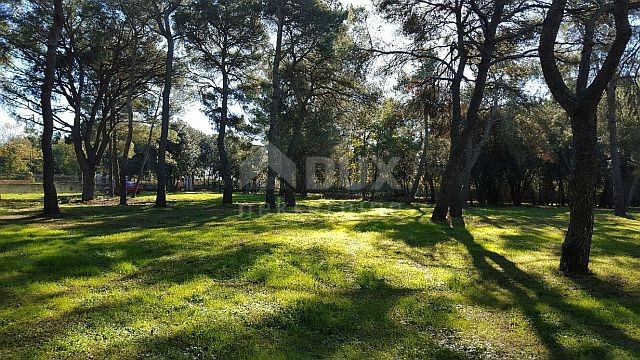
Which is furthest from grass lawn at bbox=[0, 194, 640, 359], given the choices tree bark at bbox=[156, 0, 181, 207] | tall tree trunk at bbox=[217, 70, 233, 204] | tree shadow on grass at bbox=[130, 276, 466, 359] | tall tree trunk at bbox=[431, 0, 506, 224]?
tall tree trunk at bbox=[217, 70, 233, 204]

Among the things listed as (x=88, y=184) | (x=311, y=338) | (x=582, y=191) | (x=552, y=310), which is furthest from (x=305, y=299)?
(x=88, y=184)

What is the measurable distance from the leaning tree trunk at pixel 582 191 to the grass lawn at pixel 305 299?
0.41m

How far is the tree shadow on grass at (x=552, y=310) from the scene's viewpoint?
157 inches

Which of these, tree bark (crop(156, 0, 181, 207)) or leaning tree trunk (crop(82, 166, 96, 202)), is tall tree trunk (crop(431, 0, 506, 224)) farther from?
leaning tree trunk (crop(82, 166, 96, 202))

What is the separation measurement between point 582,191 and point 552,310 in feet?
8.64

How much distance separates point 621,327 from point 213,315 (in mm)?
4364

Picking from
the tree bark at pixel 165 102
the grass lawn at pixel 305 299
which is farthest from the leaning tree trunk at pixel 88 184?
the grass lawn at pixel 305 299

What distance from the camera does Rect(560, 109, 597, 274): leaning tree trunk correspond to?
679 cm

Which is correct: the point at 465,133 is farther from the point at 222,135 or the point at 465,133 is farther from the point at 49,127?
the point at 222,135

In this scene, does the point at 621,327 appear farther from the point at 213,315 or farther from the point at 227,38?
the point at 227,38

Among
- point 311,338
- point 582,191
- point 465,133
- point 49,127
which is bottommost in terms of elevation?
point 311,338

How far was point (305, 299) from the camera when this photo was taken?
526 centimetres

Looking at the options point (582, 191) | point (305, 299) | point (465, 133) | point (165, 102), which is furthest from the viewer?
point (165, 102)

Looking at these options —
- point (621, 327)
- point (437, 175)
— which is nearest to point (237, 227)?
point (621, 327)
